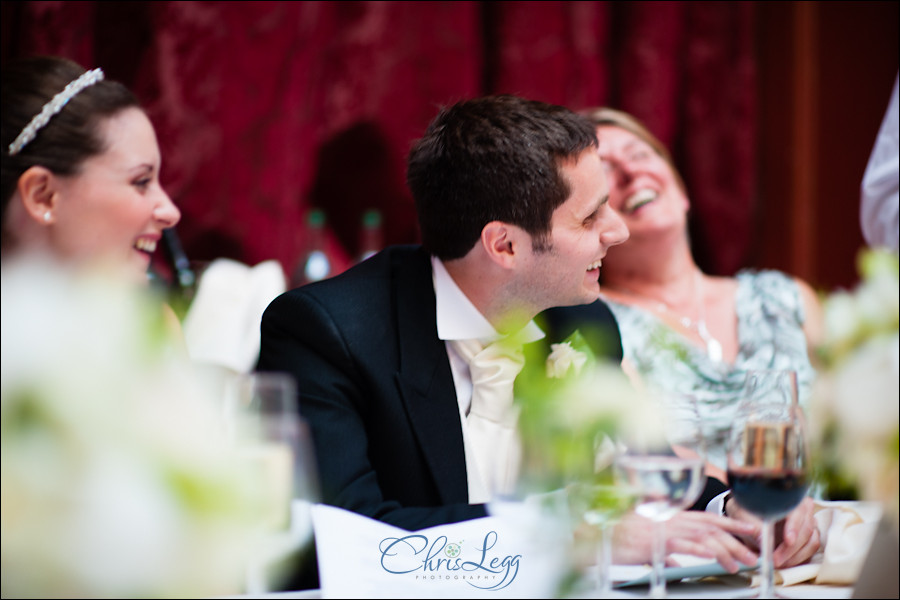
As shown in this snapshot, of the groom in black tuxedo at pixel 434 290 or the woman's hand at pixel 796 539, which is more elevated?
the groom in black tuxedo at pixel 434 290

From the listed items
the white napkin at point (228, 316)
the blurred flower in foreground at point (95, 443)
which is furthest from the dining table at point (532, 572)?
the white napkin at point (228, 316)

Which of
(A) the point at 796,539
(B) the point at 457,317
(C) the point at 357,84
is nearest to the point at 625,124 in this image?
(C) the point at 357,84

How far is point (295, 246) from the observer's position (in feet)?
8.55

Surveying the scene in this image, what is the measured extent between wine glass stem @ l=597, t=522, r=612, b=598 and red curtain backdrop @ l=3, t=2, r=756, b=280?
5.29 ft

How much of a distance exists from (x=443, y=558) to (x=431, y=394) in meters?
0.52

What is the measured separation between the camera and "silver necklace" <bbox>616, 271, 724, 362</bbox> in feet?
7.39

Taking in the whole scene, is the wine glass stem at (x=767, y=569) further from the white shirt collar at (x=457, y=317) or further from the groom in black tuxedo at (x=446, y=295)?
the white shirt collar at (x=457, y=317)

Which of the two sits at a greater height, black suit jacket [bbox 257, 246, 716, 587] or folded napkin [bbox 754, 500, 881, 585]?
black suit jacket [bbox 257, 246, 716, 587]

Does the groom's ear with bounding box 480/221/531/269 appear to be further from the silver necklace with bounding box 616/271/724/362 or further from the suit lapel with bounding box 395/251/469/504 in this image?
the silver necklace with bounding box 616/271/724/362

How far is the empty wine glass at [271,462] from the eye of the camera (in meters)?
0.57

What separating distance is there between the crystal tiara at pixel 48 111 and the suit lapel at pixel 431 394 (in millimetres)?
725

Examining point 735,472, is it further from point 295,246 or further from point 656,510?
point 295,246

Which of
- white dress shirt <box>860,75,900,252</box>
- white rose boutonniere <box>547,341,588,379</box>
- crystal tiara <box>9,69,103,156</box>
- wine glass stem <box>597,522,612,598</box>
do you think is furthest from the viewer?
white dress shirt <box>860,75,900,252</box>

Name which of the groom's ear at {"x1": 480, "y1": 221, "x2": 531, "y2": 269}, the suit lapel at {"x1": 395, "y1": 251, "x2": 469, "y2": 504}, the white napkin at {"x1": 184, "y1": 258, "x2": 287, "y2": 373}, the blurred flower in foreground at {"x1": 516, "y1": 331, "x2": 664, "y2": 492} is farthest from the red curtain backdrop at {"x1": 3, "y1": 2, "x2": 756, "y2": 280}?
the blurred flower in foreground at {"x1": 516, "y1": 331, "x2": 664, "y2": 492}
